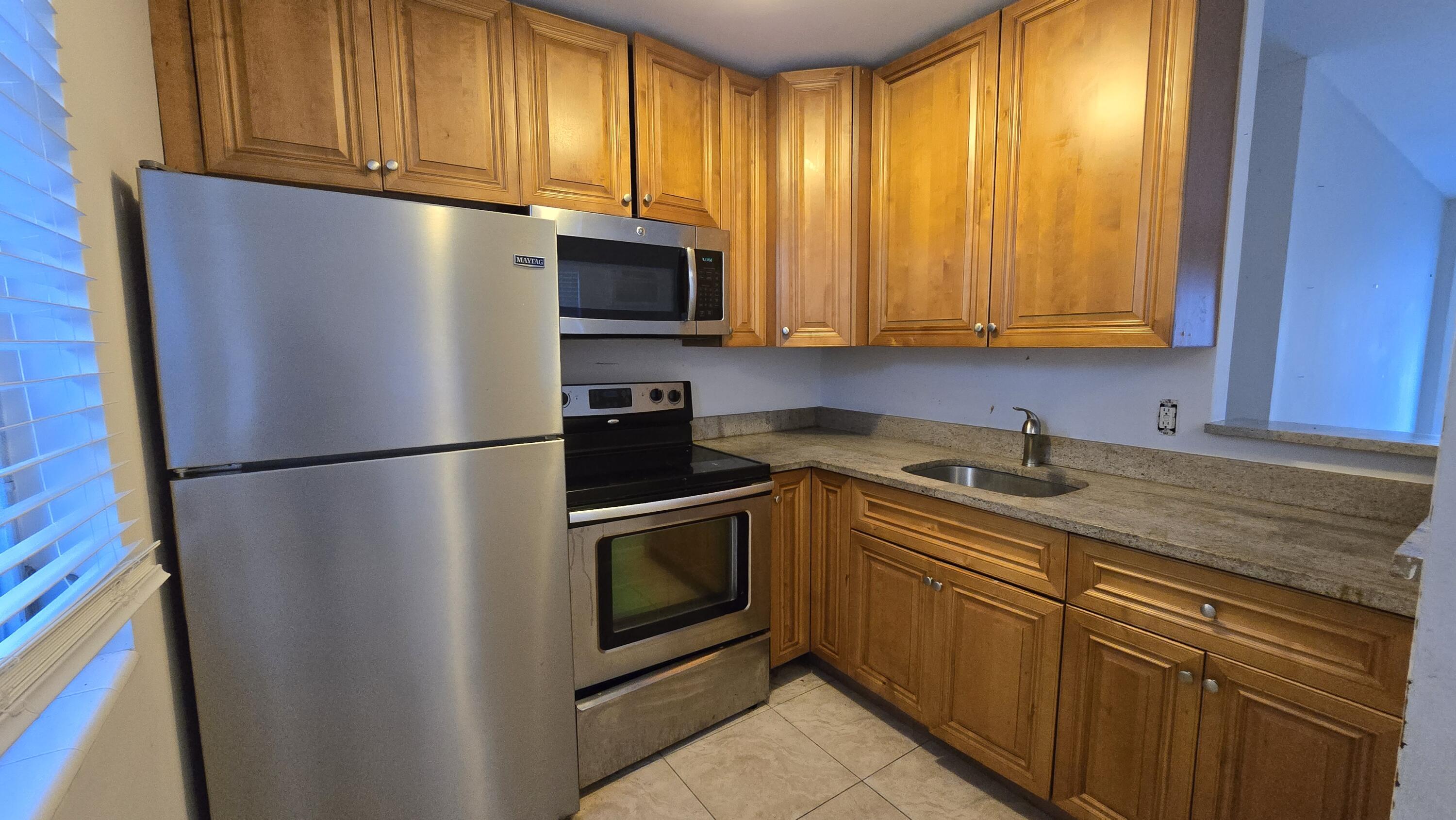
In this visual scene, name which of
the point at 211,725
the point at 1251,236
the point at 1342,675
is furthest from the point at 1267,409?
the point at 211,725

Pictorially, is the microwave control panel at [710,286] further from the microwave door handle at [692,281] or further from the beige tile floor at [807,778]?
the beige tile floor at [807,778]

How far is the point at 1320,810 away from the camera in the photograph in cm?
110

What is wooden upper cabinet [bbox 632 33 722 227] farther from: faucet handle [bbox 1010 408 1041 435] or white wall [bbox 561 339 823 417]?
faucet handle [bbox 1010 408 1041 435]

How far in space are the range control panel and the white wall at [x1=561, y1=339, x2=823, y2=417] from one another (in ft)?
0.37

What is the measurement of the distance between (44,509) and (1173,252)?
2283 millimetres

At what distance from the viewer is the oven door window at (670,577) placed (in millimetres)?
1667

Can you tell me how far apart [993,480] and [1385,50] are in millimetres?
2055

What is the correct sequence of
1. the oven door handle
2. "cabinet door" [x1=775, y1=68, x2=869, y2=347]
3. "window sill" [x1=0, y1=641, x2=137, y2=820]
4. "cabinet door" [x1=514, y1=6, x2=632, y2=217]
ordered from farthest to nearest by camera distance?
"cabinet door" [x1=775, y1=68, x2=869, y2=347] < "cabinet door" [x1=514, y1=6, x2=632, y2=217] < the oven door handle < "window sill" [x1=0, y1=641, x2=137, y2=820]

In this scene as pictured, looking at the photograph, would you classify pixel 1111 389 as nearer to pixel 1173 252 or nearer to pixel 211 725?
pixel 1173 252

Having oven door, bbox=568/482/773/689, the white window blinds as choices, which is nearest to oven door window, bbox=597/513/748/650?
oven door, bbox=568/482/773/689

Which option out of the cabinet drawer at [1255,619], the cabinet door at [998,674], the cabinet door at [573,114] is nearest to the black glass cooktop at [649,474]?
the cabinet door at [998,674]

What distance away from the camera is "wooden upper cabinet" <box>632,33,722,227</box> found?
190 cm

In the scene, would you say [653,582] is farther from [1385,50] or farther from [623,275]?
[1385,50]

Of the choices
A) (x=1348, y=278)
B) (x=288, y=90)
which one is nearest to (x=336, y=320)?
(x=288, y=90)
